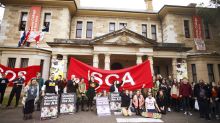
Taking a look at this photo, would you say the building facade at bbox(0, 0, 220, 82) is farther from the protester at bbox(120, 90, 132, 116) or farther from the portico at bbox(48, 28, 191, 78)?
the protester at bbox(120, 90, 132, 116)

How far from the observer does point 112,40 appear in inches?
606

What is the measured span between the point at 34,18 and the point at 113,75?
14709 millimetres

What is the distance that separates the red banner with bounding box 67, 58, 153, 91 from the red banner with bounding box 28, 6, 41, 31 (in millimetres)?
12448

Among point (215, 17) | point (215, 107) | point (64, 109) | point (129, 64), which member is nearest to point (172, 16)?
point (215, 17)

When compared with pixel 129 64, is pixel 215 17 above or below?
above

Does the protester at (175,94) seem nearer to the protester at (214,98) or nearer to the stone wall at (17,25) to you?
the protester at (214,98)

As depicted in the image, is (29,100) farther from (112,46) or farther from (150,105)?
(112,46)

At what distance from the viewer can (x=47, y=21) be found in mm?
18938

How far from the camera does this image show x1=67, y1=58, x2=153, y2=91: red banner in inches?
347

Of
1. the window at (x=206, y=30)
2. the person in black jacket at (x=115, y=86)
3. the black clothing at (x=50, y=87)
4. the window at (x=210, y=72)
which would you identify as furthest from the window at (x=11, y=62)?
the window at (x=206, y=30)

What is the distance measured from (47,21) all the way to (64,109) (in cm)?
1418

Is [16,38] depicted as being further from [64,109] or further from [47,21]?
[64,109]

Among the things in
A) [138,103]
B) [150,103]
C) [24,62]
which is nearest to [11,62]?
[24,62]

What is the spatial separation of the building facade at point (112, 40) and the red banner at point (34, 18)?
55 cm
